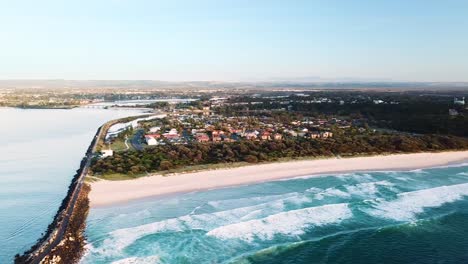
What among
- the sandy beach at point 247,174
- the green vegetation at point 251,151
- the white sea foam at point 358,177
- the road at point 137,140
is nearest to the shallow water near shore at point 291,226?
the sandy beach at point 247,174

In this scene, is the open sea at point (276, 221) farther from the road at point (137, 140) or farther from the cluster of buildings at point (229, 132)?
the cluster of buildings at point (229, 132)

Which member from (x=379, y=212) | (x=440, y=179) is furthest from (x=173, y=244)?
(x=440, y=179)

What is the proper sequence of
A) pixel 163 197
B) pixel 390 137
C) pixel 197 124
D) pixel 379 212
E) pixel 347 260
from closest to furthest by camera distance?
A: 1. pixel 347 260
2. pixel 379 212
3. pixel 163 197
4. pixel 390 137
5. pixel 197 124

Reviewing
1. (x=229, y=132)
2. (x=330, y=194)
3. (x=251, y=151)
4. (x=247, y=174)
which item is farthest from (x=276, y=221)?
(x=229, y=132)

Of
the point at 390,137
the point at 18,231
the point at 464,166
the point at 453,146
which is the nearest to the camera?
the point at 18,231

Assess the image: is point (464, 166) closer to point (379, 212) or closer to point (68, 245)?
point (379, 212)

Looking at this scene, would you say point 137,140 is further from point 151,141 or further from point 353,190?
point 353,190
